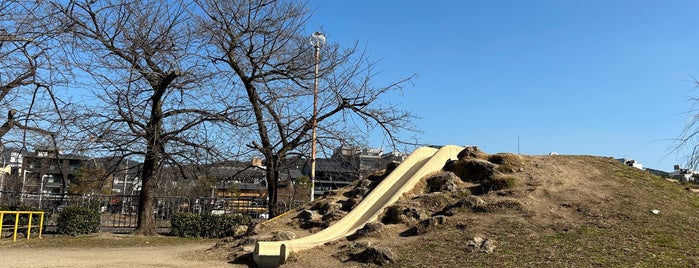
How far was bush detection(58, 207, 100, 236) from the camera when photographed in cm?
1501

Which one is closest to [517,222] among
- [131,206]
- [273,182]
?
[273,182]

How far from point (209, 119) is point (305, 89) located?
2961 mm

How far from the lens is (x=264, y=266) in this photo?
345 inches

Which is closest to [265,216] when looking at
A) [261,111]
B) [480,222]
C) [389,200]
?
[261,111]

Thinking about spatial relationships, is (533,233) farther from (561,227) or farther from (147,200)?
(147,200)

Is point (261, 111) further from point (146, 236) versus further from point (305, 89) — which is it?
point (146, 236)

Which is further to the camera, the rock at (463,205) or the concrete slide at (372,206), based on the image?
the rock at (463,205)

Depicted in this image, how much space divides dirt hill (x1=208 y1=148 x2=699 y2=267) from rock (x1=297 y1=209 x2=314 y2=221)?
0.13 feet

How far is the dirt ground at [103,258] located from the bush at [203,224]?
3383 millimetres

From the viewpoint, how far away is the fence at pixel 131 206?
17609mm

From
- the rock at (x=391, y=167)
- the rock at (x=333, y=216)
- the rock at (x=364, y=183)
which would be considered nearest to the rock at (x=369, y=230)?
the rock at (x=333, y=216)

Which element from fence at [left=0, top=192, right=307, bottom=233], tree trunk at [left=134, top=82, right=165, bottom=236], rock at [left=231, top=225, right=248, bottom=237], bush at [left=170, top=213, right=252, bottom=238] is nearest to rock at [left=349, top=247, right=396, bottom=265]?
rock at [left=231, top=225, right=248, bottom=237]

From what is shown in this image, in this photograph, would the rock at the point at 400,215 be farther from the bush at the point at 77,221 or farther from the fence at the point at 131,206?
the bush at the point at 77,221

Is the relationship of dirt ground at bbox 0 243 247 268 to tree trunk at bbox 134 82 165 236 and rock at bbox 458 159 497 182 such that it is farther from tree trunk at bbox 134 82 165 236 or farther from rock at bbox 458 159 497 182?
rock at bbox 458 159 497 182
